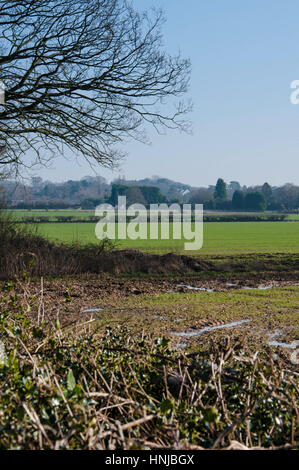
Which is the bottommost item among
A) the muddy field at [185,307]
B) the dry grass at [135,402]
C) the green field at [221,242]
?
the green field at [221,242]

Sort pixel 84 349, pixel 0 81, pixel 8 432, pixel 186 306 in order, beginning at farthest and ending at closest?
pixel 0 81 < pixel 186 306 < pixel 84 349 < pixel 8 432

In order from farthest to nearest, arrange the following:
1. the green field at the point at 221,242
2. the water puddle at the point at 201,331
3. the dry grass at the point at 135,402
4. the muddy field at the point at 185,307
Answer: the green field at the point at 221,242 < the water puddle at the point at 201,331 < the muddy field at the point at 185,307 < the dry grass at the point at 135,402

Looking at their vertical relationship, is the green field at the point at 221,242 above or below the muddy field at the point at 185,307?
below

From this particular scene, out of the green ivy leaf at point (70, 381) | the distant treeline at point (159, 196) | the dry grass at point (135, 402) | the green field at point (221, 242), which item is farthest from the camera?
the distant treeline at point (159, 196)

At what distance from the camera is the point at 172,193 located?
135m

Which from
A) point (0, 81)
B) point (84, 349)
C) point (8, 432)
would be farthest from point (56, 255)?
point (8, 432)

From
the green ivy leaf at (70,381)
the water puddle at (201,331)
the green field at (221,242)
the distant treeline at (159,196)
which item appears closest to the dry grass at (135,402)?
the green ivy leaf at (70,381)

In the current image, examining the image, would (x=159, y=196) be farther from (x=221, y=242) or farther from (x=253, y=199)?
(x=221, y=242)

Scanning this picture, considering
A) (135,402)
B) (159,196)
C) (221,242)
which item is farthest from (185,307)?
(159,196)

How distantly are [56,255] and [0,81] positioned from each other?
5.93 meters

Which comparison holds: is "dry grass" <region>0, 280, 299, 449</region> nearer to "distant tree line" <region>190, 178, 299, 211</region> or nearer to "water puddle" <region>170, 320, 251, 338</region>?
"water puddle" <region>170, 320, 251, 338</region>

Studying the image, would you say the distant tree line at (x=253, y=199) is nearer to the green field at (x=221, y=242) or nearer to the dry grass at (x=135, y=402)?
the green field at (x=221, y=242)

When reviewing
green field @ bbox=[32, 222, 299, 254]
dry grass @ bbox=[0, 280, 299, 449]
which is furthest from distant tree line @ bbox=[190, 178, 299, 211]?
dry grass @ bbox=[0, 280, 299, 449]
